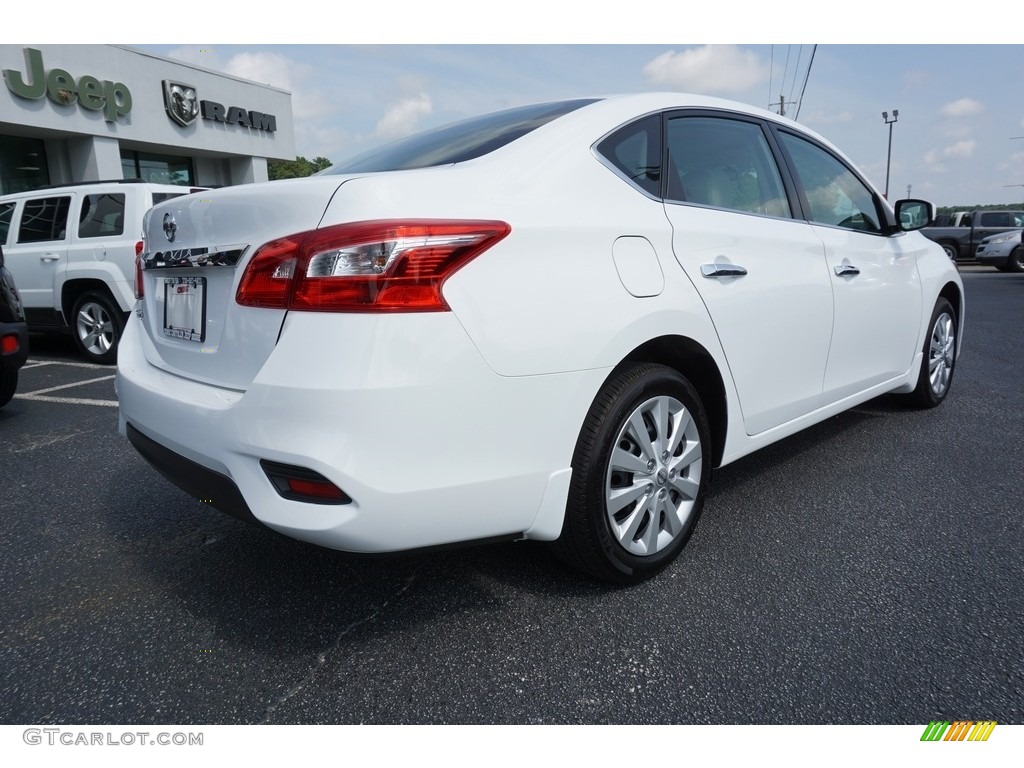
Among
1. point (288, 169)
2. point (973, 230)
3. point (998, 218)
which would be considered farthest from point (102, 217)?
point (288, 169)

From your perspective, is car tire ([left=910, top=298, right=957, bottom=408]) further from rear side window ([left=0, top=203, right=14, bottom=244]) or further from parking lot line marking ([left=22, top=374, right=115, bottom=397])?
rear side window ([left=0, top=203, right=14, bottom=244])

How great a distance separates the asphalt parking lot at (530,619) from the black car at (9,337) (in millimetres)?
1706

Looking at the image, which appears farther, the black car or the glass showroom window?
the glass showroom window

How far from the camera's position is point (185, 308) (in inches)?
83.1

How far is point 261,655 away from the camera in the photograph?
1998 mm

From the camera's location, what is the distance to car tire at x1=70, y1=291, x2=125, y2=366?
6645mm

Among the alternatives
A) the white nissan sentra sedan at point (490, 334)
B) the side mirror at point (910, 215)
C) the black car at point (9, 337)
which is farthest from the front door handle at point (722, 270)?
the black car at point (9, 337)

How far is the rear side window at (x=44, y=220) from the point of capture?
22.7 feet

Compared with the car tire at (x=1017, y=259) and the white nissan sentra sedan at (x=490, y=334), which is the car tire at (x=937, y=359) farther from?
the car tire at (x=1017, y=259)

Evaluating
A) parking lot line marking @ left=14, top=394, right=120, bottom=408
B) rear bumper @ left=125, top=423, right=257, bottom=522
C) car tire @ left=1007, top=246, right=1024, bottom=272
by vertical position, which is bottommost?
parking lot line marking @ left=14, top=394, right=120, bottom=408

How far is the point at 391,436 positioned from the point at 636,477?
2.96ft

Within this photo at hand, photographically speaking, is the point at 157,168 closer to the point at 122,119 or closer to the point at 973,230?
the point at 122,119

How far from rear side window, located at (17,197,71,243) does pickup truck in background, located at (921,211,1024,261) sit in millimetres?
20773

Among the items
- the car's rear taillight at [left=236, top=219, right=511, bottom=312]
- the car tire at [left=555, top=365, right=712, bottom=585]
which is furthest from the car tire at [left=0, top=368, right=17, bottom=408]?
the car tire at [left=555, top=365, right=712, bottom=585]
